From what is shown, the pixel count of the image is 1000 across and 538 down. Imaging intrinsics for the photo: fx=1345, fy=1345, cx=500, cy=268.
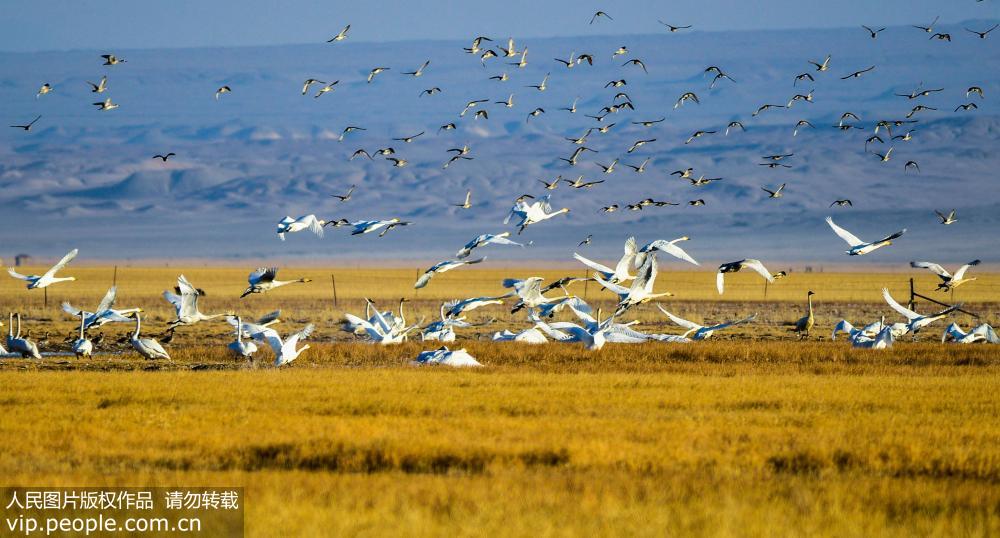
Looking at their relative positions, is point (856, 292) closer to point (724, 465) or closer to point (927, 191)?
point (724, 465)

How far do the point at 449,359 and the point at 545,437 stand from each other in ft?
31.4

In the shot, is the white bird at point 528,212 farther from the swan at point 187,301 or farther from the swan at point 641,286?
the swan at point 187,301

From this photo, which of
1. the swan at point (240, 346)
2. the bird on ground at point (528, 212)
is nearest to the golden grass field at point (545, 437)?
the swan at point (240, 346)

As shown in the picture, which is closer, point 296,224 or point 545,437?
point 545,437

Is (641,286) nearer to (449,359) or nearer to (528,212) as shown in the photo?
(528,212)

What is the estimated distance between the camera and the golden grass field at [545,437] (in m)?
11.1

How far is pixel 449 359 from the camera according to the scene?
24031 mm

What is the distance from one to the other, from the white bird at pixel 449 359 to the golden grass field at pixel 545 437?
445 mm

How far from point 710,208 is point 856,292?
98.8 metres

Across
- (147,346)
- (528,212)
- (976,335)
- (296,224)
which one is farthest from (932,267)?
(147,346)

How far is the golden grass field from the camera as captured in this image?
1112cm

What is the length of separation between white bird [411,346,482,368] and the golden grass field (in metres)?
0.44

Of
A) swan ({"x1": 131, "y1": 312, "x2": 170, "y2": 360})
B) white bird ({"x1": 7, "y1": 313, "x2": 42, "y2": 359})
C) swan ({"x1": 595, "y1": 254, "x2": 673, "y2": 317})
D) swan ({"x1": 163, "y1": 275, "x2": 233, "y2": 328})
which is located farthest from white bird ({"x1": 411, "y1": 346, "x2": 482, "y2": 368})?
white bird ({"x1": 7, "y1": 313, "x2": 42, "y2": 359})

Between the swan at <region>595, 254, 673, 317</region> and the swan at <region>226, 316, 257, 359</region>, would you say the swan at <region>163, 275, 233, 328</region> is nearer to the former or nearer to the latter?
the swan at <region>226, 316, 257, 359</region>
